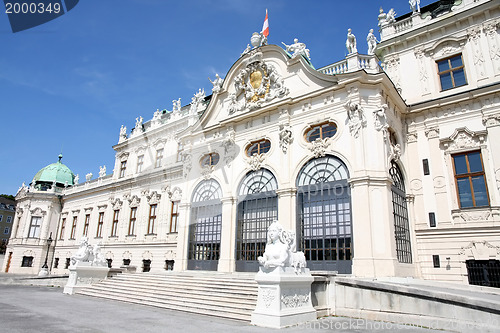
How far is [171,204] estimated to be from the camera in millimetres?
27719

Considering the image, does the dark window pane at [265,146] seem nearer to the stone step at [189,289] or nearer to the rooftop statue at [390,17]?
the stone step at [189,289]

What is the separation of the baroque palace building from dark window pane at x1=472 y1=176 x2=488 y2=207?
0.13ft

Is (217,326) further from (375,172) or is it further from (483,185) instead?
(483,185)

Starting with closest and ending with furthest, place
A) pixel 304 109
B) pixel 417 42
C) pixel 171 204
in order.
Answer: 1. pixel 304 109
2. pixel 417 42
3. pixel 171 204

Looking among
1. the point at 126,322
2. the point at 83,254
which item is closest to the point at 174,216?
the point at 83,254

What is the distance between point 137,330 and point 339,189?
10918mm

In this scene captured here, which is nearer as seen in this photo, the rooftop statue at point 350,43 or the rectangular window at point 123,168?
the rooftop statue at point 350,43

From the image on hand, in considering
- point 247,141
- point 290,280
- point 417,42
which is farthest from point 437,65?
point 290,280

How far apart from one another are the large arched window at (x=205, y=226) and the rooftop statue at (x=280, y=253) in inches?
371

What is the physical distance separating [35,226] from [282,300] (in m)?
37.2

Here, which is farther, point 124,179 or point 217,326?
point 124,179

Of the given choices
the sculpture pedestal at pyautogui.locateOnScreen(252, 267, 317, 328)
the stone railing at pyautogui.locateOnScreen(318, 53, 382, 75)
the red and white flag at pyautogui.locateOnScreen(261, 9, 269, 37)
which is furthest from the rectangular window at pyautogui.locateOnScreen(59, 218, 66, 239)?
the stone railing at pyautogui.locateOnScreen(318, 53, 382, 75)

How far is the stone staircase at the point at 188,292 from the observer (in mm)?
12070

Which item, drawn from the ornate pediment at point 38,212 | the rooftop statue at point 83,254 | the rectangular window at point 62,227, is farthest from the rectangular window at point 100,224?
the rooftop statue at point 83,254
